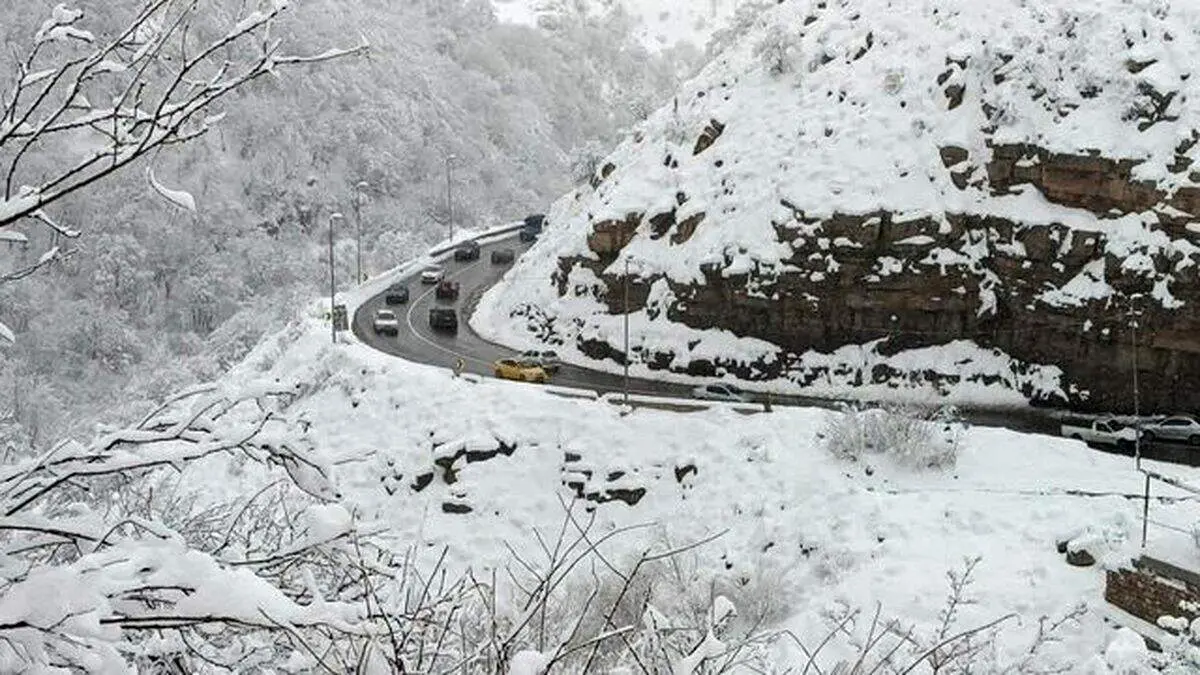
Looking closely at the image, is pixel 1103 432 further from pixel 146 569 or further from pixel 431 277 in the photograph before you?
pixel 431 277

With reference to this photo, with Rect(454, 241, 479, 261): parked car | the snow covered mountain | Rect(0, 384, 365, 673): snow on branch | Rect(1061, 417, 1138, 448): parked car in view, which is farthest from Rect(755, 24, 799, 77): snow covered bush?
Rect(0, 384, 365, 673): snow on branch

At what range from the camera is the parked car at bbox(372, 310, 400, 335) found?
1432 inches

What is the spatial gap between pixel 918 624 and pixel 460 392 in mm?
15470

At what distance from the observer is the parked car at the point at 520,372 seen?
2995 cm

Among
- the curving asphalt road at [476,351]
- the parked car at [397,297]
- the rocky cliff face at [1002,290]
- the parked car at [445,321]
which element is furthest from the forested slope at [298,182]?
the rocky cliff face at [1002,290]

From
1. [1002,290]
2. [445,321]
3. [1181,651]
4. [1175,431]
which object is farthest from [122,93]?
Result: [445,321]

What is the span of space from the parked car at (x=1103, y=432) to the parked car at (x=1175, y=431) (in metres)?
0.39

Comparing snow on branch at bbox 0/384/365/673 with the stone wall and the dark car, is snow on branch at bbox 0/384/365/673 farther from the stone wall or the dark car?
the dark car

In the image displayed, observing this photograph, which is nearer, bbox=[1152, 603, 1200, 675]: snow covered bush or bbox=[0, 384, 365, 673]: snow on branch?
bbox=[0, 384, 365, 673]: snow on branch

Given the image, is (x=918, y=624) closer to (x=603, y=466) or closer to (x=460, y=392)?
(x=603, y=466)

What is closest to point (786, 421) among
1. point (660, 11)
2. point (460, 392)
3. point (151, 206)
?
point (460, 392)

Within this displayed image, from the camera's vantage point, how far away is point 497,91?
96.0 metres

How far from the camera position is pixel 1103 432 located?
25.7m

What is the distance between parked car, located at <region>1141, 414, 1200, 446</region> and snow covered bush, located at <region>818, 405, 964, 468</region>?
5.84 meters
